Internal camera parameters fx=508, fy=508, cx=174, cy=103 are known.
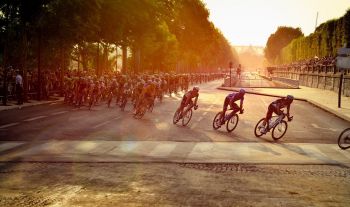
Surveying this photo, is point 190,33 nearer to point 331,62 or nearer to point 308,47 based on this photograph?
point 308,47

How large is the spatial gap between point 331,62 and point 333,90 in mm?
2623

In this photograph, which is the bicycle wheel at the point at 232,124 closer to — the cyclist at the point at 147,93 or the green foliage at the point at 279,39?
the cyclist at the point at 147,93

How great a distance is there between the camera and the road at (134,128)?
14.9 meters

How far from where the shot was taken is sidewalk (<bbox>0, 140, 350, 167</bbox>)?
11.2 meters

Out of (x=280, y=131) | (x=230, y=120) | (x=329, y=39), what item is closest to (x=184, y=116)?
(x=230, y=120)

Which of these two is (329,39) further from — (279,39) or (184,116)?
(279,39)

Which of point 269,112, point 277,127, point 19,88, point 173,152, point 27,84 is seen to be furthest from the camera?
point 27,84

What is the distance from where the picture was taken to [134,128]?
56.2 feet

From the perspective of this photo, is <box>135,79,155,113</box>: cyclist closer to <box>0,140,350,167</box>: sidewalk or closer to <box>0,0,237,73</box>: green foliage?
<box>0,140,350,167</box>: sidewalk

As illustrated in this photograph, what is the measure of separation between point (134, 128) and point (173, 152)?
509cm

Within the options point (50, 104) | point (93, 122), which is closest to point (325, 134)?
point (93, 122)

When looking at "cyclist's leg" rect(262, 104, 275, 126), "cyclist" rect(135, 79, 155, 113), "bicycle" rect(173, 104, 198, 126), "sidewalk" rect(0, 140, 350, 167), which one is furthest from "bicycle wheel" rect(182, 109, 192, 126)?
"sidewalk" rect(0, 140, 350, 167)

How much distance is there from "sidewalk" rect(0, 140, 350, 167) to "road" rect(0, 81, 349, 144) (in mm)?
978

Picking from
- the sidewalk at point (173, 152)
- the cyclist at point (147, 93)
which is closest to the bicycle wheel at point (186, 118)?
the cyclist at point (147, 93)
